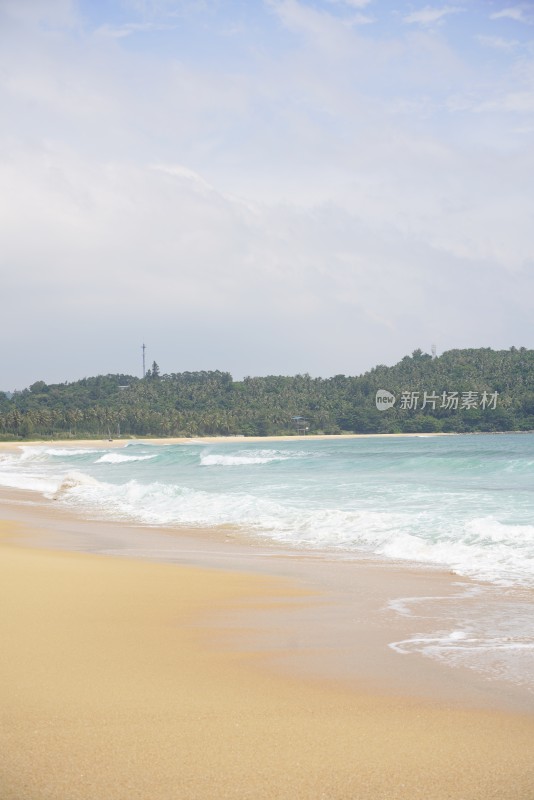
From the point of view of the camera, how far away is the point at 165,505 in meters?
16.8

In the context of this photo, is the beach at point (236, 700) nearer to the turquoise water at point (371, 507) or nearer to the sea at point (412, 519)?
the sea at point (412, 519)

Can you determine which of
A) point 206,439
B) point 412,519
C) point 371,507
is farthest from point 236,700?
point 206,439

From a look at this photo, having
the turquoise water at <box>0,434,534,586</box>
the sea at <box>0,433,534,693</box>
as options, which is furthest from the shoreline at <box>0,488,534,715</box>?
the turquoise water at <box>0,434,534,586</box>

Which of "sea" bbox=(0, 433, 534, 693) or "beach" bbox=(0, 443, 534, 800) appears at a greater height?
"beach" bbox=(0, 443, 534, 800)

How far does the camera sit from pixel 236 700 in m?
4.14

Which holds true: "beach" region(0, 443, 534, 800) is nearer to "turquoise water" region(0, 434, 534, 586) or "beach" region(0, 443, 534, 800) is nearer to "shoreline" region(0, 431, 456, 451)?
"turquoise water" region(0, 434, 534, 586)

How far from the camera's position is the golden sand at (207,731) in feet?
10.3

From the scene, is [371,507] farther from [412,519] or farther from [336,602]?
[336,602]

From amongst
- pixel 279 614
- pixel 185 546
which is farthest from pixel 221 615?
pixel 185 546

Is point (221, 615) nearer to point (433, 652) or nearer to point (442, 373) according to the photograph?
point (433, 652)

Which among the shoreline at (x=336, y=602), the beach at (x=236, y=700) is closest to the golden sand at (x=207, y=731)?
the beach at (x=236, y=700)

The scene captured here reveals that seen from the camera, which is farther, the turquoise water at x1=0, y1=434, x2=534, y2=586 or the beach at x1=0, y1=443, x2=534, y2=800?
the turquoise water at x1=0, y1=434, x2=534, y2=586

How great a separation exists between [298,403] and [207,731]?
141m

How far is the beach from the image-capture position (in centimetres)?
320
